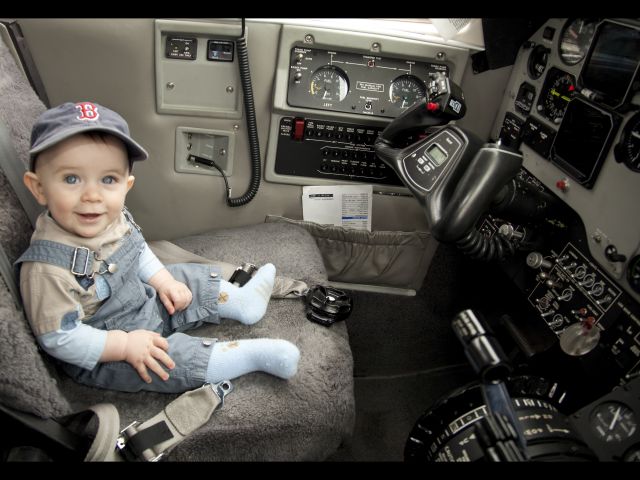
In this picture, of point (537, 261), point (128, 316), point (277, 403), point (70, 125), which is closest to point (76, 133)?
point (70, 125)

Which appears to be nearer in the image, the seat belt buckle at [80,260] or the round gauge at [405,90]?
the seat belt buckle at [80,260]

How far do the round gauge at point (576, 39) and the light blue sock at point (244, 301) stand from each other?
3.05 ft

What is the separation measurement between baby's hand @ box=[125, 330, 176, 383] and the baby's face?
0.23 m

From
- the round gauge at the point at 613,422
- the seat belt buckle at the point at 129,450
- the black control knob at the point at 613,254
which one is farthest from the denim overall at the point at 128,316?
the black control knob at the point at 613,254

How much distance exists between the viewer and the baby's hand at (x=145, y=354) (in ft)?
3.11

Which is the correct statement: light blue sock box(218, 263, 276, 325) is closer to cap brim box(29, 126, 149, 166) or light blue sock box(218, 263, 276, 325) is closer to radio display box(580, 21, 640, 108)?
cap brim box(29, 126, 149, 166)

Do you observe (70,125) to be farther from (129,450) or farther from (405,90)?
(405,90)

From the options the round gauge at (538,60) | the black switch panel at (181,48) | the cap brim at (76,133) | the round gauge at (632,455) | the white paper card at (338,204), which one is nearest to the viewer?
the round gauge at (632,455)

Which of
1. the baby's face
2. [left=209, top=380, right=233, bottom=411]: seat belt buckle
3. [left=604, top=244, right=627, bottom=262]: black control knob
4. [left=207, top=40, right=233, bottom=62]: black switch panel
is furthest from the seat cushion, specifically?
[left=207, top=40, right=233, bottom=62]: black switch panel

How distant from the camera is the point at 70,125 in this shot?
2.85 feet

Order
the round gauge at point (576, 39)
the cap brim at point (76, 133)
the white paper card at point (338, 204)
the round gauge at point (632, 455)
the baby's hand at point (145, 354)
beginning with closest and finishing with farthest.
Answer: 1. the round gauge at point (632, 455)
2. the cap brim at point (76, 133)
3. the baby's hand at point (145, 354)
4. the round gauge at point (576, 39)
5. the white paper card at point (338, 204)

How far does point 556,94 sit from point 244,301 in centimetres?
94

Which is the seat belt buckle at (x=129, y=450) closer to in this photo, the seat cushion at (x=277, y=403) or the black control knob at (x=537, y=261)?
the seat cushion at (x=277, y=403)
